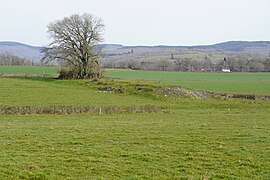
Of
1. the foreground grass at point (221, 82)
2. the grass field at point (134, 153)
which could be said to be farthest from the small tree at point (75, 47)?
the grass field at point (134, 153)

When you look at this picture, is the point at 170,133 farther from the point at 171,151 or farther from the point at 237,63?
the point at 237,63

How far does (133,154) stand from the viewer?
12102mm

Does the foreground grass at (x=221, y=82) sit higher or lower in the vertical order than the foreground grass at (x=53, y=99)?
higher

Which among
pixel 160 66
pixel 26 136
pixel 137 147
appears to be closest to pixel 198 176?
pixel 137 147

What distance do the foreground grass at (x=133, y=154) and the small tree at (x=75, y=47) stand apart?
190ft

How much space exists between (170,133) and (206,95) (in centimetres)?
3686

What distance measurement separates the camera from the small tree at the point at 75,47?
74.1 m

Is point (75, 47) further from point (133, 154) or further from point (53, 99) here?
point (133, 154)

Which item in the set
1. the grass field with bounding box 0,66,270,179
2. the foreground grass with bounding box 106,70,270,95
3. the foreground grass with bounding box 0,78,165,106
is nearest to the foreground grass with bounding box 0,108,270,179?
the grass field with bounding box 0,66,270,179

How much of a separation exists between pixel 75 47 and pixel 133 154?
65053 millimetres

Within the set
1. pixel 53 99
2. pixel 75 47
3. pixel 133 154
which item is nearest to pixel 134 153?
pixel 133 154

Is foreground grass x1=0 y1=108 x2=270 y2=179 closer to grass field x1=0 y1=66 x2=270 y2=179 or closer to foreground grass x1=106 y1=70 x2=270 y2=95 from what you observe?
grass field x1=0 y1=66 x2=270 y2=179

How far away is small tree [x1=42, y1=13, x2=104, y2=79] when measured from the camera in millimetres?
74125

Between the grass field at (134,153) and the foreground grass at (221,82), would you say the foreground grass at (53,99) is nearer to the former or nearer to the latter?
the foreground grass at (221,82)
